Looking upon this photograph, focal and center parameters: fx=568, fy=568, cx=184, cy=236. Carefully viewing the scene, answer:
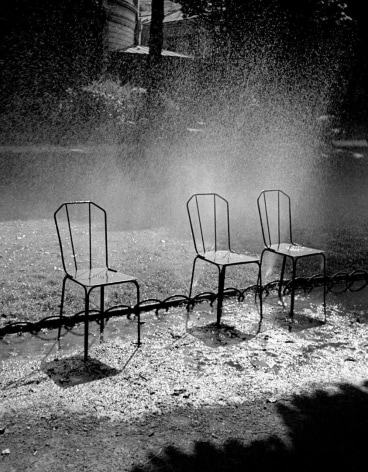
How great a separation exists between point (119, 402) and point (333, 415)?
57.4 inches

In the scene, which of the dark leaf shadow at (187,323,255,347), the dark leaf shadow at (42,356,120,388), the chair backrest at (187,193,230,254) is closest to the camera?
the dark leaf shadow at (42,356,120,388)

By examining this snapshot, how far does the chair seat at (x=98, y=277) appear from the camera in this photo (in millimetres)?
4504

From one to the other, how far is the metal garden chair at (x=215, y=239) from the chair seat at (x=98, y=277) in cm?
90

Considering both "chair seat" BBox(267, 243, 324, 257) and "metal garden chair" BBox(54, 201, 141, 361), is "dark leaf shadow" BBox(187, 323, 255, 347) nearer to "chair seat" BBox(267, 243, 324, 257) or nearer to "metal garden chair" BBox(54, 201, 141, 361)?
"metal garden chair" BBox(54, 201, 141, 361)

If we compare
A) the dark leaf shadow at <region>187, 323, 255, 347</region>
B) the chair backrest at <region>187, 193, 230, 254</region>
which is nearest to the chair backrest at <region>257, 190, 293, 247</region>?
the chair backrest at <region>187, 193, 230, 254</region>

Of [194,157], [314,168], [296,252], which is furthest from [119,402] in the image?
[314,168]

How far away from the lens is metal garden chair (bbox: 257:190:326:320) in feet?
19.1

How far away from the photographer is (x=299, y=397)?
161 inches

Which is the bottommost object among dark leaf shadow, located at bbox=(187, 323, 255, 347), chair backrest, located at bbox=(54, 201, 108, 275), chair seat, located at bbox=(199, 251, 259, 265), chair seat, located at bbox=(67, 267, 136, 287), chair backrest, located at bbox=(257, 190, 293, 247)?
dark leaf shadow, located at bbox=(187, 323, 255, 347)

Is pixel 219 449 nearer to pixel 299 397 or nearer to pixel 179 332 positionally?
pixel 299 397

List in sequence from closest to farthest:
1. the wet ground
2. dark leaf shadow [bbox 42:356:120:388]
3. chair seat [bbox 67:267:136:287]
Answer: dark leaf shadow [bbox 42:356:120:388] < chair seat [bbox 67:267:136:287] < the wet ground

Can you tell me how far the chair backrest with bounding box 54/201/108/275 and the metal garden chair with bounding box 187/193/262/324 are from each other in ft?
4.03

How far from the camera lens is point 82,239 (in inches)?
348

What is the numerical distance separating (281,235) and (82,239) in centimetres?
347
